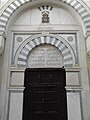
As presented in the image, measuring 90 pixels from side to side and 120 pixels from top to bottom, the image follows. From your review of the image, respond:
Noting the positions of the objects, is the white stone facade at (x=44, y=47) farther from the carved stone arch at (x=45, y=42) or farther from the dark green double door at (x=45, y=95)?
the dark green double door at (x=45, y=95)

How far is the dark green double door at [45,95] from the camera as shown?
15.0 ft

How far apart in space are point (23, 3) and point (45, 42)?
1.30 m

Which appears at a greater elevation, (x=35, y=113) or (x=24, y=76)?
(x=24, y=76)

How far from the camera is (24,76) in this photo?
487cm

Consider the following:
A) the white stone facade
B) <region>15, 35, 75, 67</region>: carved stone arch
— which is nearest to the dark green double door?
the white stone facade

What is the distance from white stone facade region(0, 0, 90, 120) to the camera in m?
4.62

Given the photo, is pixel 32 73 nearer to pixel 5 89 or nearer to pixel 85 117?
pixel 5 89

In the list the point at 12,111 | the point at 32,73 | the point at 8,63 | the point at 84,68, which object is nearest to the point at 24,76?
the point at 32,73

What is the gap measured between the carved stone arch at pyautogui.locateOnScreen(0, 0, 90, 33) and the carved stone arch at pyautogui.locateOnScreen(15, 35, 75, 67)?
0.70m

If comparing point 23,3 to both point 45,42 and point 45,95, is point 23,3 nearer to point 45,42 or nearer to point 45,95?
point 45,42

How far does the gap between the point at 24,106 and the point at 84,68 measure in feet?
5.96

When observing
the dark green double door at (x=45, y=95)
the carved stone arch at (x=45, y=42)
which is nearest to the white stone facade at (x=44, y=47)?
the carved stone arch at (x=45, y=42)

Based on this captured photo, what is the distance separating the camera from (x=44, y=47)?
17.2 feet

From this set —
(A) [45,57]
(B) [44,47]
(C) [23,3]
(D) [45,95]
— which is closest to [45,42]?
(B) [44,47]
